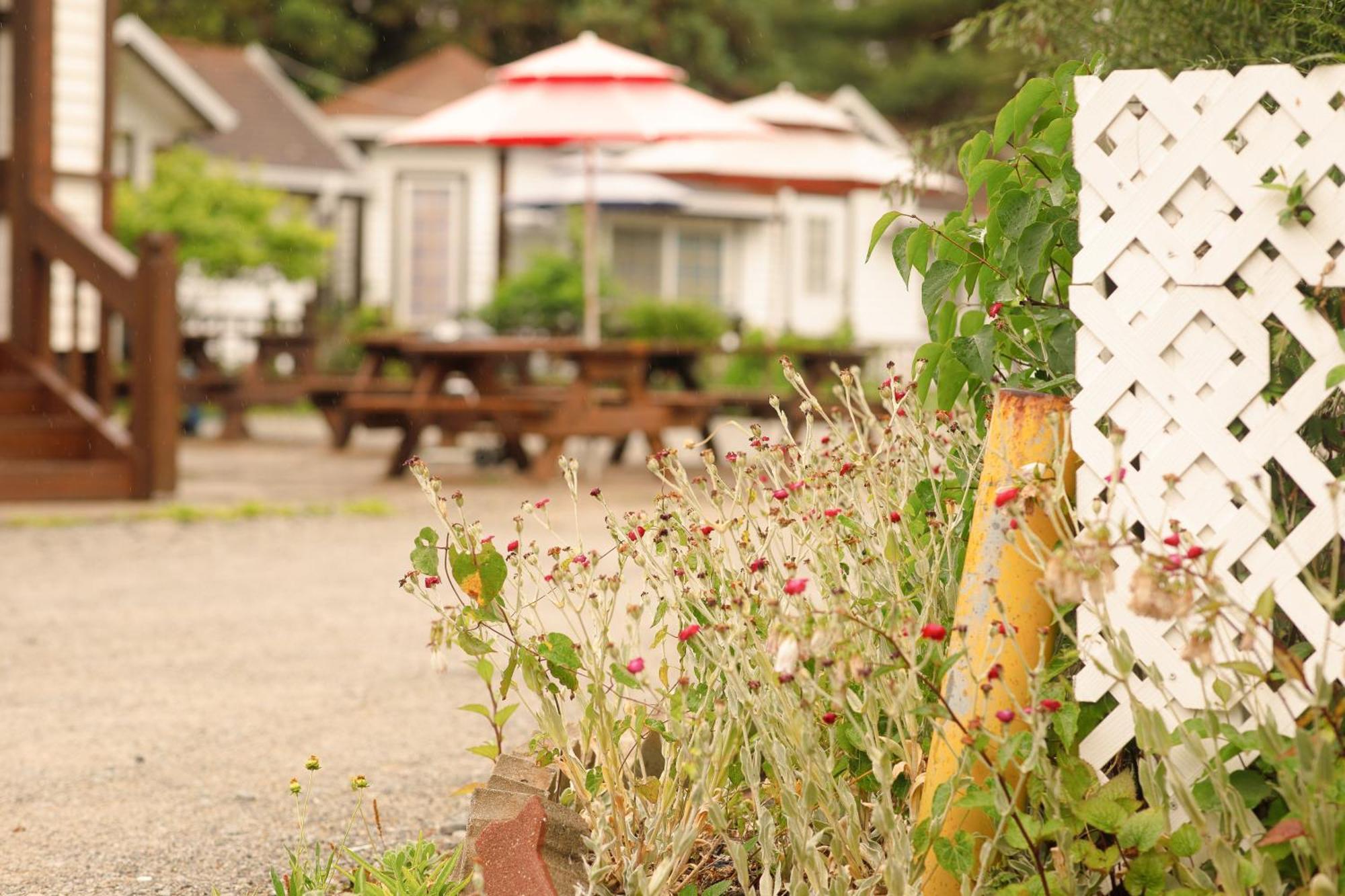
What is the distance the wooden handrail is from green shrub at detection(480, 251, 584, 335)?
10.1 metres

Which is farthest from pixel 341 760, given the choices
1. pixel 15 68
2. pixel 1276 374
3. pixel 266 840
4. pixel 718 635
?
pixel 15 68

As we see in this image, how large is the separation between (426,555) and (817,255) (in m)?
29.1

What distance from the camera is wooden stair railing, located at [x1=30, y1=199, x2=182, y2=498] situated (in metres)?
9.34

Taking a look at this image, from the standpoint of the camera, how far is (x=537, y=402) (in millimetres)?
10547

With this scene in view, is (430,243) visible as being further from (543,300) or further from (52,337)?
(52,337)

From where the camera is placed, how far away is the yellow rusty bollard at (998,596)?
2398 mm

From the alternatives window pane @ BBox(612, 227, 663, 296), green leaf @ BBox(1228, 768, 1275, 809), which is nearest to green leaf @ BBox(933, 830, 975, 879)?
green leaf @ BBox(1228, 768, 1275, 809)

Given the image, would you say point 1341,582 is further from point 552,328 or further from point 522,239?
point 522,239

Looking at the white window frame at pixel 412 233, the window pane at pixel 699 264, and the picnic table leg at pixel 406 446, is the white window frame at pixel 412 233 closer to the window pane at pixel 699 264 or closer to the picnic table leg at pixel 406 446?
the window pane at pixel 699 264

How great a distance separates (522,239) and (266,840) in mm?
24767

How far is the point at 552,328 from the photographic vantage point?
808 inches

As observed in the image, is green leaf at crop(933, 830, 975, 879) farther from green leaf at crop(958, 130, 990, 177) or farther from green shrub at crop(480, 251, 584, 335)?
green shrub at crop(480, 251, 584, 335)

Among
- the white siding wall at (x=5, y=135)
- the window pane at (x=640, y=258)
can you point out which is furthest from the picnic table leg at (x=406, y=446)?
the window pane at (x=640, y=258)

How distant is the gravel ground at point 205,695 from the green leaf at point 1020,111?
1780mm
